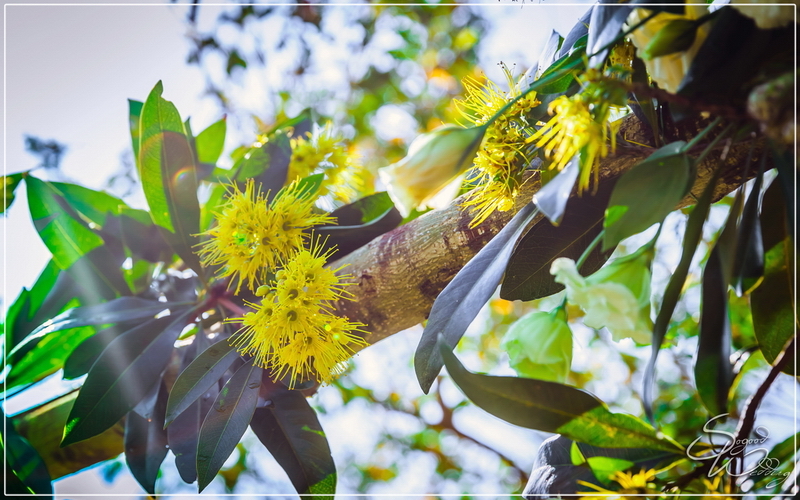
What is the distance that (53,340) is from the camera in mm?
1008

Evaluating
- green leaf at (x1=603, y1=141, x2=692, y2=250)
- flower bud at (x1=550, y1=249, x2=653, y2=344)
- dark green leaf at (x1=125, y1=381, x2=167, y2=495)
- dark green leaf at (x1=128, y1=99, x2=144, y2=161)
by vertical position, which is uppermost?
dark green leaf at (x1=128, y1=99, x2=144, y2=161)

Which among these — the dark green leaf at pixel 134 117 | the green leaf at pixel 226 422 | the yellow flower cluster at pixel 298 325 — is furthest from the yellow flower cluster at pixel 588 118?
the dark green leaf at pixel 134 117

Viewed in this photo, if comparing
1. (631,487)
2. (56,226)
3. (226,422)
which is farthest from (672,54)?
(56,226)

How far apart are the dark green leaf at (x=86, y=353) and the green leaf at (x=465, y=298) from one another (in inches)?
24.7

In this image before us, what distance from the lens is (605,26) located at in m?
0.42

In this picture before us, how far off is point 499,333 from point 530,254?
2.03 m

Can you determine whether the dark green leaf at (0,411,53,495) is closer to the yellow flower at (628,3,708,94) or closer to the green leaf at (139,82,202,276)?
the green leaf at (139,82,202,276)

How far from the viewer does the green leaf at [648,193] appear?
0.40 meters

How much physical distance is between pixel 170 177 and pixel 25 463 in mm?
577

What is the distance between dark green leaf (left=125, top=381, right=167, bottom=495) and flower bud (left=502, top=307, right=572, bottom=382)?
65cm

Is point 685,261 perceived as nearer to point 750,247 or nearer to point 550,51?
point 750,247

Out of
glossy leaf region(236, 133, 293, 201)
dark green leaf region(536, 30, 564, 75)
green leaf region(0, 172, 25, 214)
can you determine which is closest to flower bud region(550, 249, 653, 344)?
dark green leaf region(536, 30, 564, 75)

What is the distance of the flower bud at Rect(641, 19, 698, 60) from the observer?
1.28ft

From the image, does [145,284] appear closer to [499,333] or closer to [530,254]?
[530,254]
